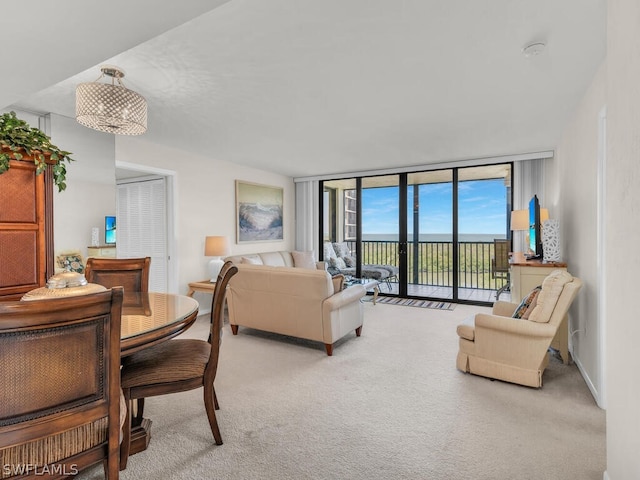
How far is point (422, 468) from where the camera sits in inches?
67.1

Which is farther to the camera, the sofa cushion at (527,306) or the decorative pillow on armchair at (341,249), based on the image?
the decorative pillow on armchair at (341,249)

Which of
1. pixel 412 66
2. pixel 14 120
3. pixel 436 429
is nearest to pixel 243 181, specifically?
pixel 14 120

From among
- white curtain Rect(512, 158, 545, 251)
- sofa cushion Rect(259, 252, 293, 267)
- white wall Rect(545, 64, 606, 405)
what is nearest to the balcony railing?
white curtain Rect(512, 158, 545, 251)

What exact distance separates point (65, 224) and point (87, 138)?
943 mm

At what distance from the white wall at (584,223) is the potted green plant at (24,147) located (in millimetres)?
3946

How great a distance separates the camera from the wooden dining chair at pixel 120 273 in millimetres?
2635

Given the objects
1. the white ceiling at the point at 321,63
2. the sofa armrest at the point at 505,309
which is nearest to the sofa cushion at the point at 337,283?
the sofa armrest at the point at 505,309

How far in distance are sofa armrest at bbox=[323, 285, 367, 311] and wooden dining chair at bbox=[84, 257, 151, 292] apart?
5.28 feet

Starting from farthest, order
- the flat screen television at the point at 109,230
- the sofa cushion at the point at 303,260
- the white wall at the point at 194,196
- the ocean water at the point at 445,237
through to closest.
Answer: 1. the sofa cushion at the point at 303,260
2. the ocean water at the point at 445,237
3. the white wall at the point at 194,196
4. the flat screen television at the point at 109,230

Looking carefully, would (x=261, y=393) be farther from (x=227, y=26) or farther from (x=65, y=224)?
(x=65, y=224)

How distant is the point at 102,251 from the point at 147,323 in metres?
2.60

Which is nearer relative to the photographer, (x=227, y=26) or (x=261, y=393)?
(x=227, y=26)

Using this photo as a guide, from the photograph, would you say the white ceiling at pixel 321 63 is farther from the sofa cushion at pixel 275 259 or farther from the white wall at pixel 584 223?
the sofa cushion at pixel 275 259

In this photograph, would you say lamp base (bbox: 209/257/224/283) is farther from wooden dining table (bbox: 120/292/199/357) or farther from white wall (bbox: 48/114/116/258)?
wooden dining table (bbox: 120/292/199/357)
